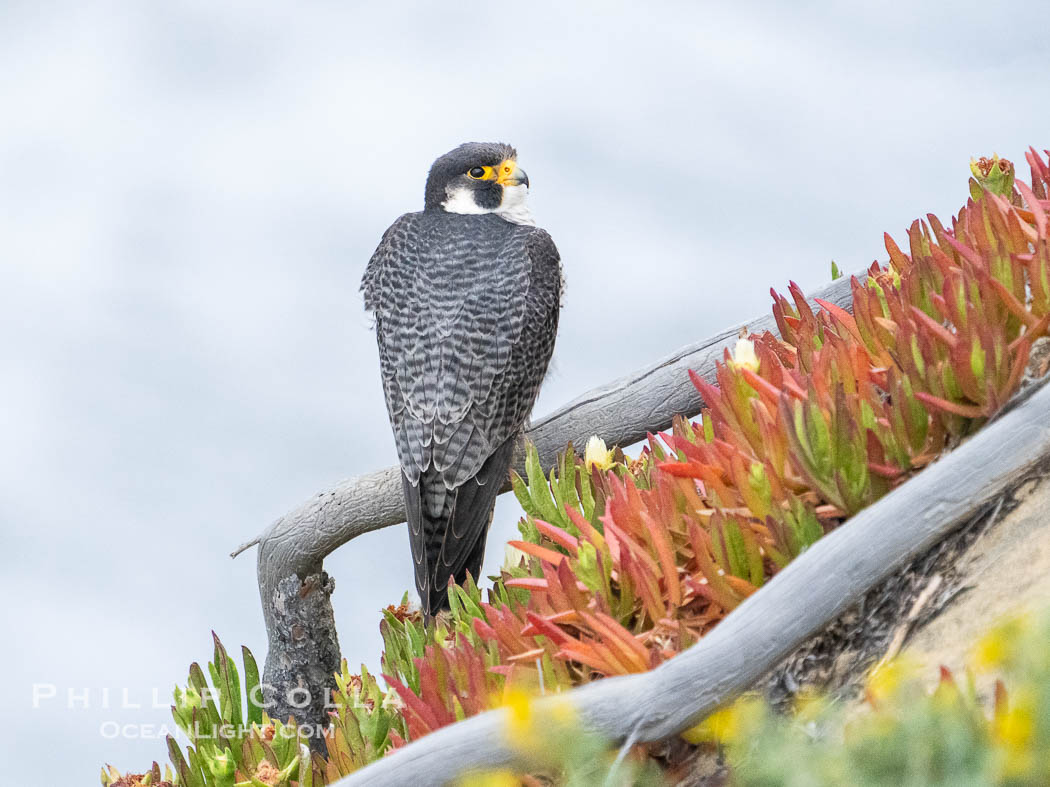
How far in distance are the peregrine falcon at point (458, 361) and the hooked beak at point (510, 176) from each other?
443mm

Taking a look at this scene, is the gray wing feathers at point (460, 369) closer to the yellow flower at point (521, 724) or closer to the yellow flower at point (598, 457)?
the yellow flower at point (598, 457)

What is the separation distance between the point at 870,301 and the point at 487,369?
1.93 m

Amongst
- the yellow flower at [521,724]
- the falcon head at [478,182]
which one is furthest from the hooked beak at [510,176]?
the yellow flower at [521,724]

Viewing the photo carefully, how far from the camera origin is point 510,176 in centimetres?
548

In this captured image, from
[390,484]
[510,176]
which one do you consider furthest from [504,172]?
[390,484]

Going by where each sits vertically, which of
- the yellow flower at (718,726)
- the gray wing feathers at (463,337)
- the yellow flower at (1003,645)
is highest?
the gray wing feathers at (463,337)

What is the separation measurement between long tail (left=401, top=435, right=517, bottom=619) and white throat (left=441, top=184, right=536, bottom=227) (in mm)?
1504

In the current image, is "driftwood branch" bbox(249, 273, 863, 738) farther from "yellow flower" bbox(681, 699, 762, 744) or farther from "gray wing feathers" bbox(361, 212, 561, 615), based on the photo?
"yellow flower" bbox(681, 699, 762, 744)

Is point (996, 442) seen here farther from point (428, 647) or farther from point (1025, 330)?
point (428, 647)

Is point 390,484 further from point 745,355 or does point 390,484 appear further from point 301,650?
point 745,355

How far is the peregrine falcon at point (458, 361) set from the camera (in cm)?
446

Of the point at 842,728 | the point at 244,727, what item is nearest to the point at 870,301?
the point at 842,728

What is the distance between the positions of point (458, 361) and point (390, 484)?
31.3 inches

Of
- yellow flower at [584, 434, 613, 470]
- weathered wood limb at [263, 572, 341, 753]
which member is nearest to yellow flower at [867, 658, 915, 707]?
yellow flower at [584, 434, 613, 470]
